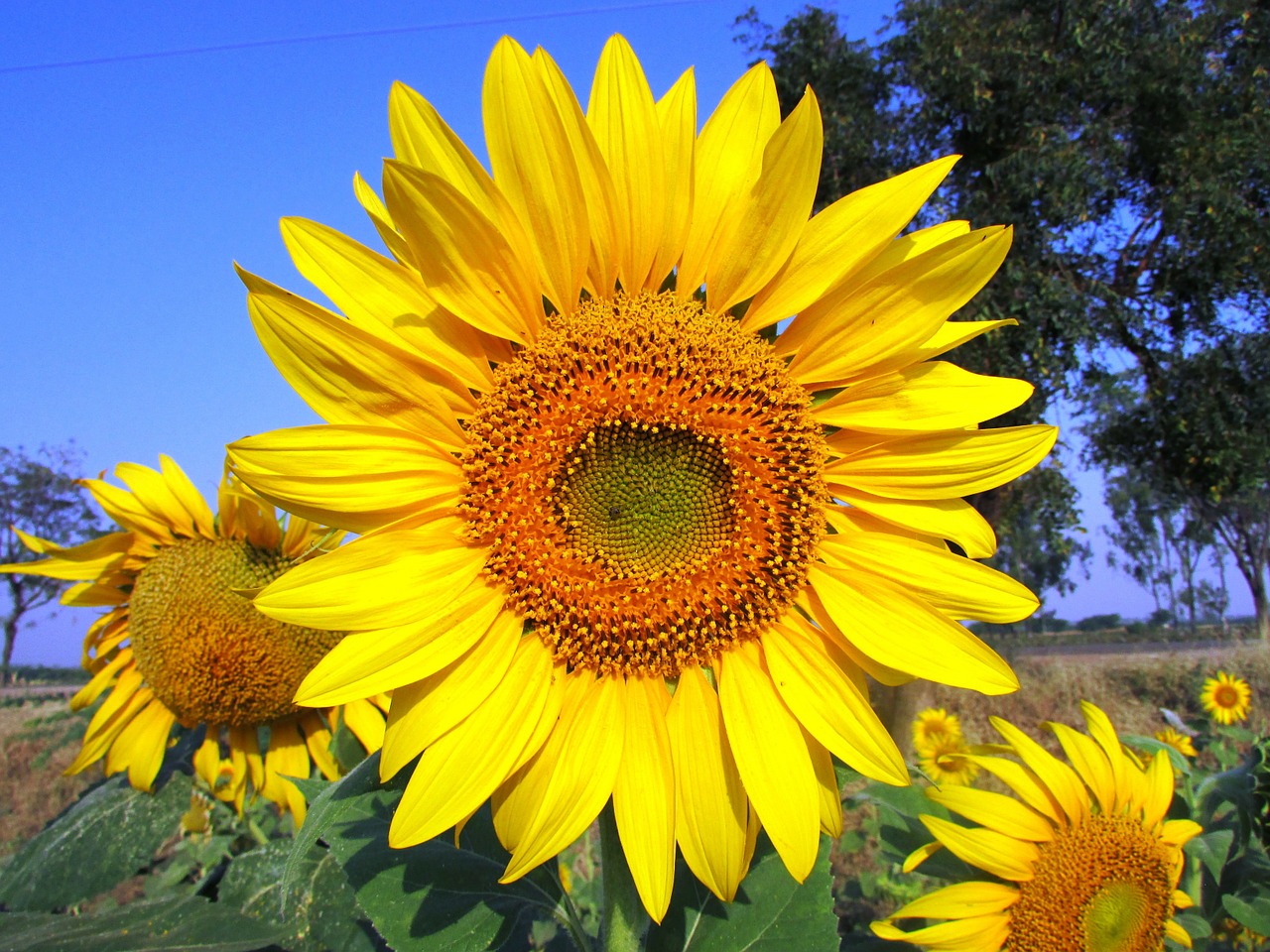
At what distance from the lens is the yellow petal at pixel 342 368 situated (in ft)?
3.70

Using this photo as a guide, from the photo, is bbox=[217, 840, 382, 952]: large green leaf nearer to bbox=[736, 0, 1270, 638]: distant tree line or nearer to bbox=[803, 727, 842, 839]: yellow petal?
bbox=[803, 727, 842, 839]: yellow petal

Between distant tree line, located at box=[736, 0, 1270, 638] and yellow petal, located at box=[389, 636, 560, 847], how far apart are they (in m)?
11.3

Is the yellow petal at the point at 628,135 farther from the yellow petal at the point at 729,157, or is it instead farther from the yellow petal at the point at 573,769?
the yellow petal at the point at 573,769

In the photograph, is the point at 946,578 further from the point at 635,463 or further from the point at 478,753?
the point at 478,753

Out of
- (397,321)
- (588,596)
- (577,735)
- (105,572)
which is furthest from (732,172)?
(105,572)

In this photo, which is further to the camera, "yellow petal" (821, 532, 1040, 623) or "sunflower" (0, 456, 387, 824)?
"sunflower" (0, 456, 387, 824)

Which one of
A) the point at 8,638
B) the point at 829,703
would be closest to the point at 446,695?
the point at 829,703

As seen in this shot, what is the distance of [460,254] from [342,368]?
0.23 m

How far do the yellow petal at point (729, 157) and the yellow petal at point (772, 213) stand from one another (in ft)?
0.05

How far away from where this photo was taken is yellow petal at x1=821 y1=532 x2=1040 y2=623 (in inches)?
49.4

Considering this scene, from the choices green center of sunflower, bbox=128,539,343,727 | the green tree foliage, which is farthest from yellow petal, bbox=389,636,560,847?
the green tree foliage

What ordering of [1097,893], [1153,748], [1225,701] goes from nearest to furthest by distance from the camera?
1. [1097,893]
2. [1153,748]
3. [1225,701]

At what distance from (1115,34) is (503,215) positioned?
590 inches

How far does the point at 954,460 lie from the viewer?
4.30ft
